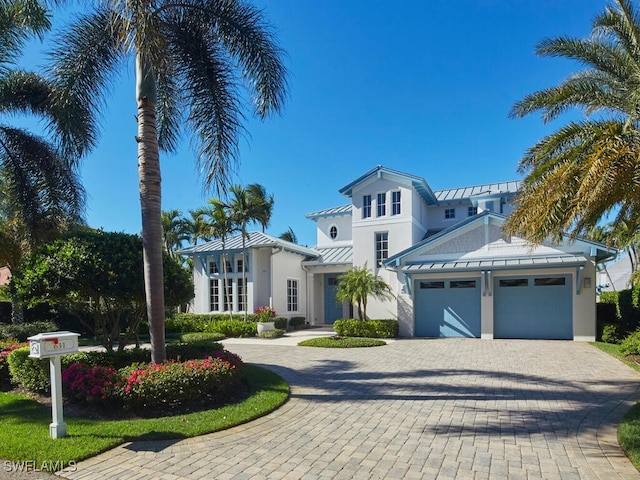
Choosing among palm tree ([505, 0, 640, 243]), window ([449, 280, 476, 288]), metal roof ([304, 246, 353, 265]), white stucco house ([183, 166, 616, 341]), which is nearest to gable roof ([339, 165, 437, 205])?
white stucco house ([183, 166, 616, 341])

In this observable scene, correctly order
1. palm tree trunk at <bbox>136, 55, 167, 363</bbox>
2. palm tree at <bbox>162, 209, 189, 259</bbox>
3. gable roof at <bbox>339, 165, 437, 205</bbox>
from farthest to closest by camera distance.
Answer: palm tree at <bbox>162, 209, 189, 259</bbox> → gable roof at <bbox>339, 165, 437, 205</bbox> → palm tree trunk at <bbox>136, 55, 167, 363</bbox>

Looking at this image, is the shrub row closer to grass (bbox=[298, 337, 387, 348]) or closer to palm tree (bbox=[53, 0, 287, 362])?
palm tree (bbox=[53, 0, 287, 362])

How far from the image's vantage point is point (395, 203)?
66.9 ft

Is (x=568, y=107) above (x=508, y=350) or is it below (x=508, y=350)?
above

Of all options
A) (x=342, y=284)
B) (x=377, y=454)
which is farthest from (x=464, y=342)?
(x=377, y=454)

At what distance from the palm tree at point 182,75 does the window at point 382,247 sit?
1231 centimetres

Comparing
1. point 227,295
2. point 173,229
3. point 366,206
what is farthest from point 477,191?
point 173,229

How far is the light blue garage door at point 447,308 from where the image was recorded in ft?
57.5

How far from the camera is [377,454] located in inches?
201

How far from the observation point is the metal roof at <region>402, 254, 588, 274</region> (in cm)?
1560

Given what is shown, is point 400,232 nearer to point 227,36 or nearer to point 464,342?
point 464,342

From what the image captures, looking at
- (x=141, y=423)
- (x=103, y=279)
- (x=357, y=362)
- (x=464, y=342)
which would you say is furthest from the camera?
(x=464, y=342)

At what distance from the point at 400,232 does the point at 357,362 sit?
9.42 meters

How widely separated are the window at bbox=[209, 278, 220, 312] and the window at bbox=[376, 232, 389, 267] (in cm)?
1001
